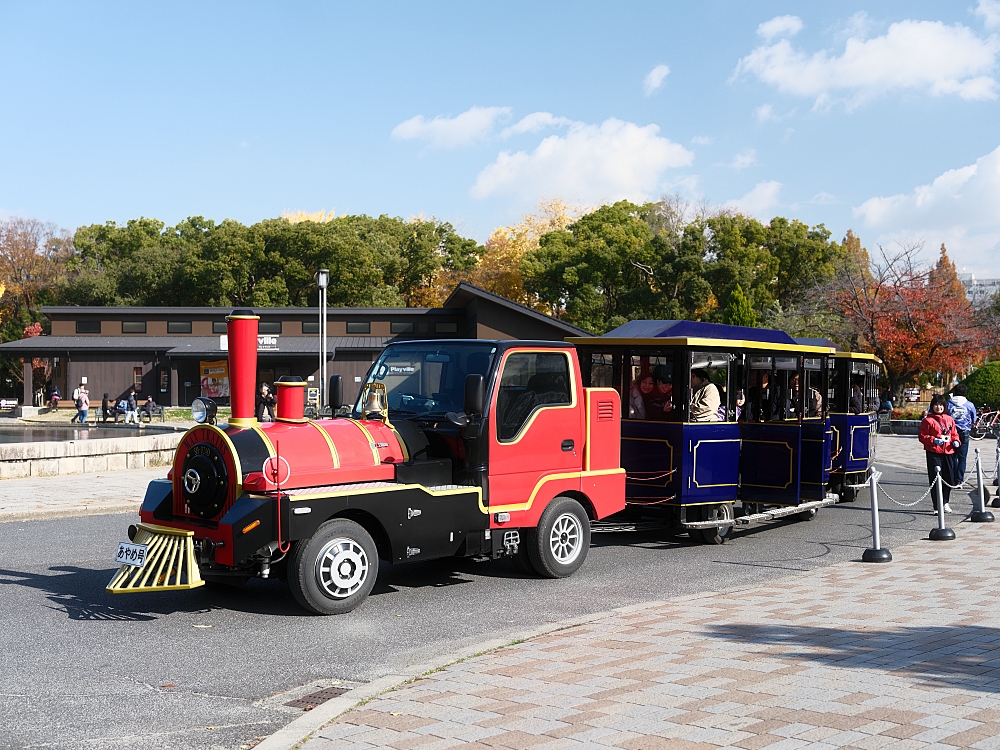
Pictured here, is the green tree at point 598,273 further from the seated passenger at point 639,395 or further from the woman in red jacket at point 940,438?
the seated passenger at point 639,395

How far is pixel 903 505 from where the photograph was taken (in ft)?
52.7

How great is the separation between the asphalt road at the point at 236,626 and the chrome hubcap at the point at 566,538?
0.92 feet

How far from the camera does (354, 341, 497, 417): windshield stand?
374 inches

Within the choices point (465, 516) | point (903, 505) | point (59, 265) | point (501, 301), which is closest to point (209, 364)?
point (501, 301)

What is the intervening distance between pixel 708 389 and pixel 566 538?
310cm

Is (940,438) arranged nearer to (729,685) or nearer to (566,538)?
(566,538)

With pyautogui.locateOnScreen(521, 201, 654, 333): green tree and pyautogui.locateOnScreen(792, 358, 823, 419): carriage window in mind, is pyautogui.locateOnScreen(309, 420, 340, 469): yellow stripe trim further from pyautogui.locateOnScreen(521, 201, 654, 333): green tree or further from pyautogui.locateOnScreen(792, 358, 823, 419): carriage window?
pyautogui.locateOnScreen(521, 201, 654, 333): green tree

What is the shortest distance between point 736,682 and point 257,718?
272 centimetres

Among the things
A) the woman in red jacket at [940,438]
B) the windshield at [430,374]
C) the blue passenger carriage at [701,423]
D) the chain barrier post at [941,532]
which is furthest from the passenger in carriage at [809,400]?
the windshield at [430,374]

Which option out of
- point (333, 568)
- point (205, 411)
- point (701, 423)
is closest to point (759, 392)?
point (701, 423)

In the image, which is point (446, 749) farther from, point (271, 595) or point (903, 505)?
point (903, 505)

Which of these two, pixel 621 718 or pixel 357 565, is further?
pixel 357 565

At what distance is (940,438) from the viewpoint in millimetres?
14703

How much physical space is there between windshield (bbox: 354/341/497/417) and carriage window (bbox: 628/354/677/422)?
10.8ft
